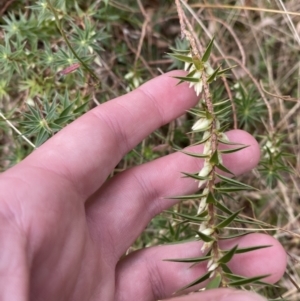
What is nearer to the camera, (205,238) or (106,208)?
(205,238)

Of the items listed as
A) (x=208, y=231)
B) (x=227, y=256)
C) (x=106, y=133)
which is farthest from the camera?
(x=106, y=133)

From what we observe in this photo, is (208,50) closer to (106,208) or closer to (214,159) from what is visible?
(214,159)

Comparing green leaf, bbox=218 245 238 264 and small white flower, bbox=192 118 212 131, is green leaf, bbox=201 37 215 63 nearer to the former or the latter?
small white flower, bbox=192 118 212 131

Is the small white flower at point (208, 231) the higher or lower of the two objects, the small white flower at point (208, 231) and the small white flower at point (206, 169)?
the lower

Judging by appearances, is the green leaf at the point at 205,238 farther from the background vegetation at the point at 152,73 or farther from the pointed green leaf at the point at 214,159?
the background vegetation at the point at 152,73

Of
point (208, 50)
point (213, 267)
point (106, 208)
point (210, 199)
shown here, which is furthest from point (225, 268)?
point (208, 50)

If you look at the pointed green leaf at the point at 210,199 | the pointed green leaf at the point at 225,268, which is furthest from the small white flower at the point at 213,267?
the pointed green leaf at the point at 210,199

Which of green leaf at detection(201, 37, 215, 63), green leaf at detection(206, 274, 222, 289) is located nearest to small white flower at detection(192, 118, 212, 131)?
green leaf at detection(201, 37, 215, 63)
